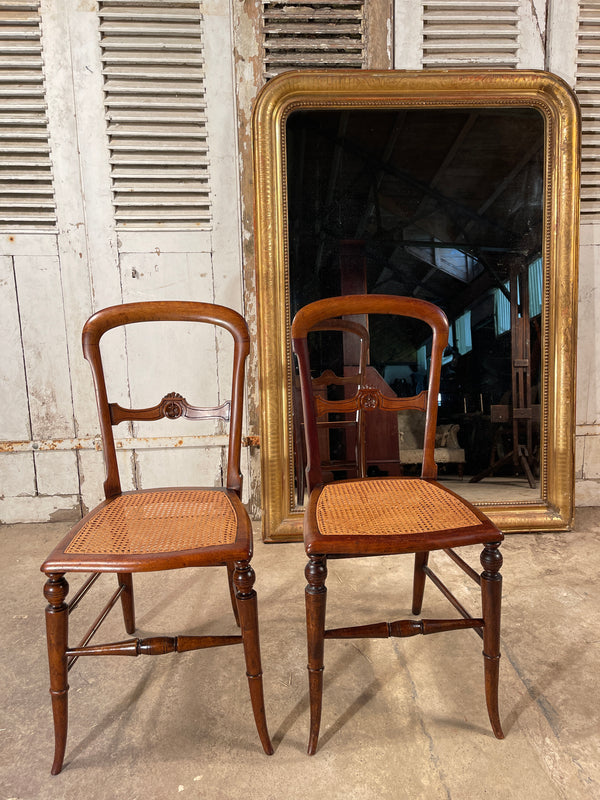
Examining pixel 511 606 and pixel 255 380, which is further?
pixel 255 380

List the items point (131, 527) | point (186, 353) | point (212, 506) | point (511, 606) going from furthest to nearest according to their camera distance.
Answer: point (186, 353)
point (511, 606)
point (212, 506)
point (131, 527)

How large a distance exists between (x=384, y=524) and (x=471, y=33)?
7.90ft

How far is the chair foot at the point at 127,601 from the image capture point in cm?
150

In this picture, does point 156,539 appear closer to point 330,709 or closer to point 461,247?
point 330,709

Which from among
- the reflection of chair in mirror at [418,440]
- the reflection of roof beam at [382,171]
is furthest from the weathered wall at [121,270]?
the reflection of chair in mirror at [418,440]

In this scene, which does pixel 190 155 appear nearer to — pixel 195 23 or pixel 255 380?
pixel 195 23

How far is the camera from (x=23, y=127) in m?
2.34

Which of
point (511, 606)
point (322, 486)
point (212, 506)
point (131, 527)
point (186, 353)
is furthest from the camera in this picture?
point (186, 353)

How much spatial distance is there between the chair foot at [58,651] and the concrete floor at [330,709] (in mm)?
81

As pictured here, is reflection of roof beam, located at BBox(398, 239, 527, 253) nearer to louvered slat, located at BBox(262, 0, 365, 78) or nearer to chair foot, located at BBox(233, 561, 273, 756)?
louvered slat, located at BBox(262, 0, 365, 78)

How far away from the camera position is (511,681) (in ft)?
4.30

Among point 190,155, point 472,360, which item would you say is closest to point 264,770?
point 472,360

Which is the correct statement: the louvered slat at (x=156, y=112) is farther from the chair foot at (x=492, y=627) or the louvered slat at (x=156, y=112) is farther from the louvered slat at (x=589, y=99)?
the chair foot at (x=492, y=627)

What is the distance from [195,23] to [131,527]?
2.37 meters
